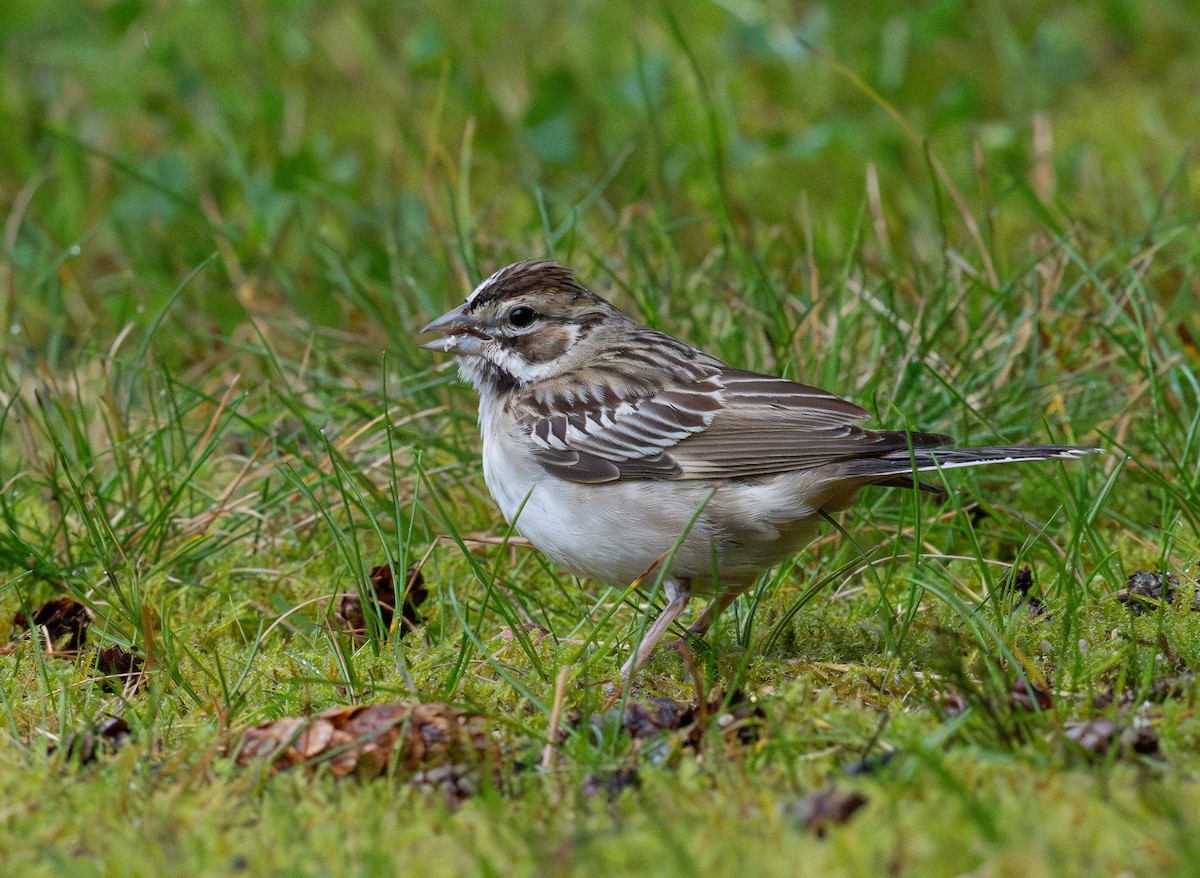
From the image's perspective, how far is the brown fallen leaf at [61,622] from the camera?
4992mm

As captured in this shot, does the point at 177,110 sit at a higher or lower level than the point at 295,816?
higher

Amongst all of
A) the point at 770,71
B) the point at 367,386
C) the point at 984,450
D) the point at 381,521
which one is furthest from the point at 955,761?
the point at 770,71

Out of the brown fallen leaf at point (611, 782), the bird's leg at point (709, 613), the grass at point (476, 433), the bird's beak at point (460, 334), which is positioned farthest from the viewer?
the bird's beak at point (460, 334)

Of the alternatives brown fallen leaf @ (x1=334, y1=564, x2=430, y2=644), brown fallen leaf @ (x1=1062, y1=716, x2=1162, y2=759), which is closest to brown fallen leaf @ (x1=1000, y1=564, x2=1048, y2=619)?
brown fallen leaf @ (x1=1062, y1=716, x2=1162, y2=759)

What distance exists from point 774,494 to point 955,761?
1.51 m

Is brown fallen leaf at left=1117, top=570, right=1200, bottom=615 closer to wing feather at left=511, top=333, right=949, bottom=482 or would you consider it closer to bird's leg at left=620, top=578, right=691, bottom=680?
wing feather at left=511, top=333, right=949, bottom=482

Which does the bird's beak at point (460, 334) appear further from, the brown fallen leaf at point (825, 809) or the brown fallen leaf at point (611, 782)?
the brown fallen leaf at point (825, 809)

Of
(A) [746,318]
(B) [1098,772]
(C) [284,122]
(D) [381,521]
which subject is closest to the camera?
(B) [1098,772]

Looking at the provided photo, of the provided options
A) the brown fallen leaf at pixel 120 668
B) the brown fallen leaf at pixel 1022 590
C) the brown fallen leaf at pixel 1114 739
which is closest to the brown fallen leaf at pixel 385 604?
the brown fallen leaf at pixel 120 668

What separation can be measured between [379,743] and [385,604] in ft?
4.41

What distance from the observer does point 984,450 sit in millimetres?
4508

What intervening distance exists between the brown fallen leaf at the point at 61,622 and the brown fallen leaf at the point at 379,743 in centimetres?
147

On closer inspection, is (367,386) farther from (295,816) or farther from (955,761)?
(955,761)

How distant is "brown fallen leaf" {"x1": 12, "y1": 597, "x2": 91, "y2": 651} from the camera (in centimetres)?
499
